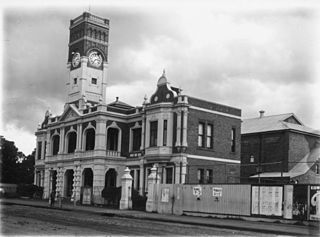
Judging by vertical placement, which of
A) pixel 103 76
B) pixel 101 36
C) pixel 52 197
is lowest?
pixel 52 197

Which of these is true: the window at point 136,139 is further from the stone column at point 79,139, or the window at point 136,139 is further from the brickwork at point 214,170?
the brickwork at point 214,170

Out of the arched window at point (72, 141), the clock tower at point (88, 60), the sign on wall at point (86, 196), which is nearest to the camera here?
the sign on wall at point (86, 196)

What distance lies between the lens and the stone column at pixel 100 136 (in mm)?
44656

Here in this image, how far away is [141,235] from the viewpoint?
1664 centimetres

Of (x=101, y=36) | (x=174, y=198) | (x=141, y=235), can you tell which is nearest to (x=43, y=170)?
(x=101, y=36)

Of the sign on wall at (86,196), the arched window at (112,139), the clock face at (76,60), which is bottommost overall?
the sign on wall at (86,196)

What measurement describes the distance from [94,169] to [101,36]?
21.0 metres

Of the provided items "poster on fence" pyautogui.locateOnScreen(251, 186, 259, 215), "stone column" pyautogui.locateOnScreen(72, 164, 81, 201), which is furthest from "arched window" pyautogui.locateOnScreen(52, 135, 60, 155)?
"poster on fence" pyautogui.locateOnScreen(251, 186, 259, 215)

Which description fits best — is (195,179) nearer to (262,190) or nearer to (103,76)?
(262,190)

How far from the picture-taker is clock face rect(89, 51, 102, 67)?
5791 centimetres

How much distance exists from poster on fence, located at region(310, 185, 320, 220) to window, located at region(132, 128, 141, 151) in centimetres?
2278

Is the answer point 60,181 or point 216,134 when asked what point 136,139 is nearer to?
point 216,134

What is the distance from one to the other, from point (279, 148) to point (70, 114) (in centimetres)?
2183

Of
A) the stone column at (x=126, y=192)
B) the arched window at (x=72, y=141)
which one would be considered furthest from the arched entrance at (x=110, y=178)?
the stone column at (x=126, y=192)
